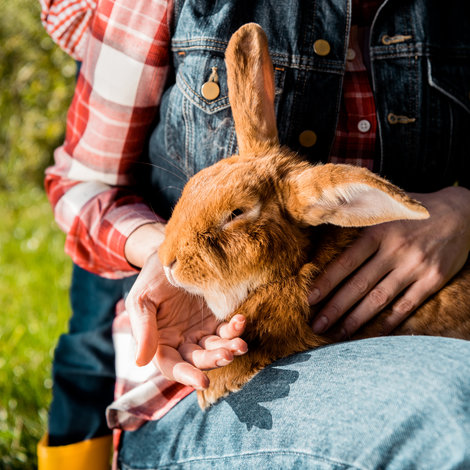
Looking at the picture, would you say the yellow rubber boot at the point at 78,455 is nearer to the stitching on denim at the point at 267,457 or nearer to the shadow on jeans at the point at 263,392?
the stitching on denim at the point at 267,457

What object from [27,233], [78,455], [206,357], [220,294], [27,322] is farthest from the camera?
[27,233]

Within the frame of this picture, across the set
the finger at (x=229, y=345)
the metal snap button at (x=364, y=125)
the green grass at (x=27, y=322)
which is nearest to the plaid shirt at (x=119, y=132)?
the metal snap button at (x=364, y=125)

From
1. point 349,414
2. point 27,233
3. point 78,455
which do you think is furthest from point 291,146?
point 27,233

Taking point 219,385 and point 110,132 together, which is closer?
point 219,385

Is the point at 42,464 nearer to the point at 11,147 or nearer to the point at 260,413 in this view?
the point at 260,413

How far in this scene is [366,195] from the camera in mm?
1391

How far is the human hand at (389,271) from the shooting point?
63.9 inches

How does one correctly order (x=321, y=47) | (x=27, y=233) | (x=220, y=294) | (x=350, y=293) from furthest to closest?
(x=27, y=233), (x=321, y=47), (x=350, y=293), (x=220, y=294)

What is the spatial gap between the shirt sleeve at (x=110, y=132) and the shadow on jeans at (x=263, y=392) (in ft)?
2.44

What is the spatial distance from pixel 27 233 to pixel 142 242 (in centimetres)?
333

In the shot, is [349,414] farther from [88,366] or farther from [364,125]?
[88,366]

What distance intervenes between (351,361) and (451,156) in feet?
3.34

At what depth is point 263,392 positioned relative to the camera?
4.99 feet

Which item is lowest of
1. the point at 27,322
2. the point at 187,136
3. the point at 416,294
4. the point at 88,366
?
the point at 27,322
